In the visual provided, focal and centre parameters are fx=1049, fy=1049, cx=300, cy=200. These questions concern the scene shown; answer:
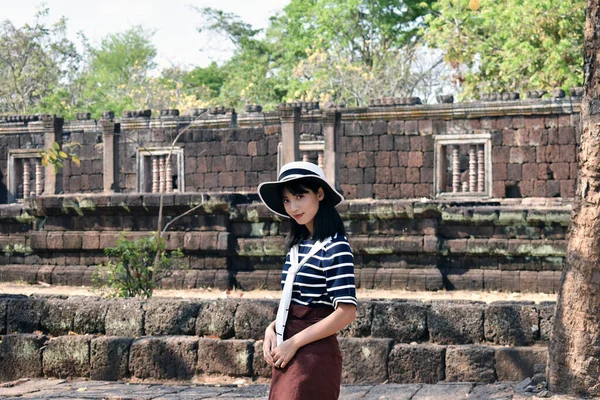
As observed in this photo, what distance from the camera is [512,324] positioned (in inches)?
279

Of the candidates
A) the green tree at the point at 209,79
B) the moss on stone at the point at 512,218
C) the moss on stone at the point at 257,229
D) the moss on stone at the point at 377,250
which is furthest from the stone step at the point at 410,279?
the green tree at the point at 209,79

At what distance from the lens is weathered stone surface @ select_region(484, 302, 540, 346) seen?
23.1 ft

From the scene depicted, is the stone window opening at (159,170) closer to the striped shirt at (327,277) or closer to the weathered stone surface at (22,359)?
the weathered stone surface at (22,359)

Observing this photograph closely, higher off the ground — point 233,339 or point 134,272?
point 134,272

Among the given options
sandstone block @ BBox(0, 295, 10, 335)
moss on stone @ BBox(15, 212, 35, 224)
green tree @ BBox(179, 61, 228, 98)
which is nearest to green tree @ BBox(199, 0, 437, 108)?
green tree @ BBox(179, 61, 228, 98)

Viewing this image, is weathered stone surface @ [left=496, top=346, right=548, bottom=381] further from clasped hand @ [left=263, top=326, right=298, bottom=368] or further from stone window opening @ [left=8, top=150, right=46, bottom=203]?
stone window opening @ [left=8, top=150, right=46, bottom=203]

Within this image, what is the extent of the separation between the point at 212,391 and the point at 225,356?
466 mm

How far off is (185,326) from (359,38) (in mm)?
32902

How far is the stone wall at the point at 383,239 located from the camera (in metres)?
13.4

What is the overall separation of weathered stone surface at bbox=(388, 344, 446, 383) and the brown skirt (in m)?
3.08

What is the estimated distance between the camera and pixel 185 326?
773 cm

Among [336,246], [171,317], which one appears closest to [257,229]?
[171,317]

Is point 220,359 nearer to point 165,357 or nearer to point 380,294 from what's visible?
point 165,357

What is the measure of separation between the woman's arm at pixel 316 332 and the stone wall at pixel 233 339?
319cm
